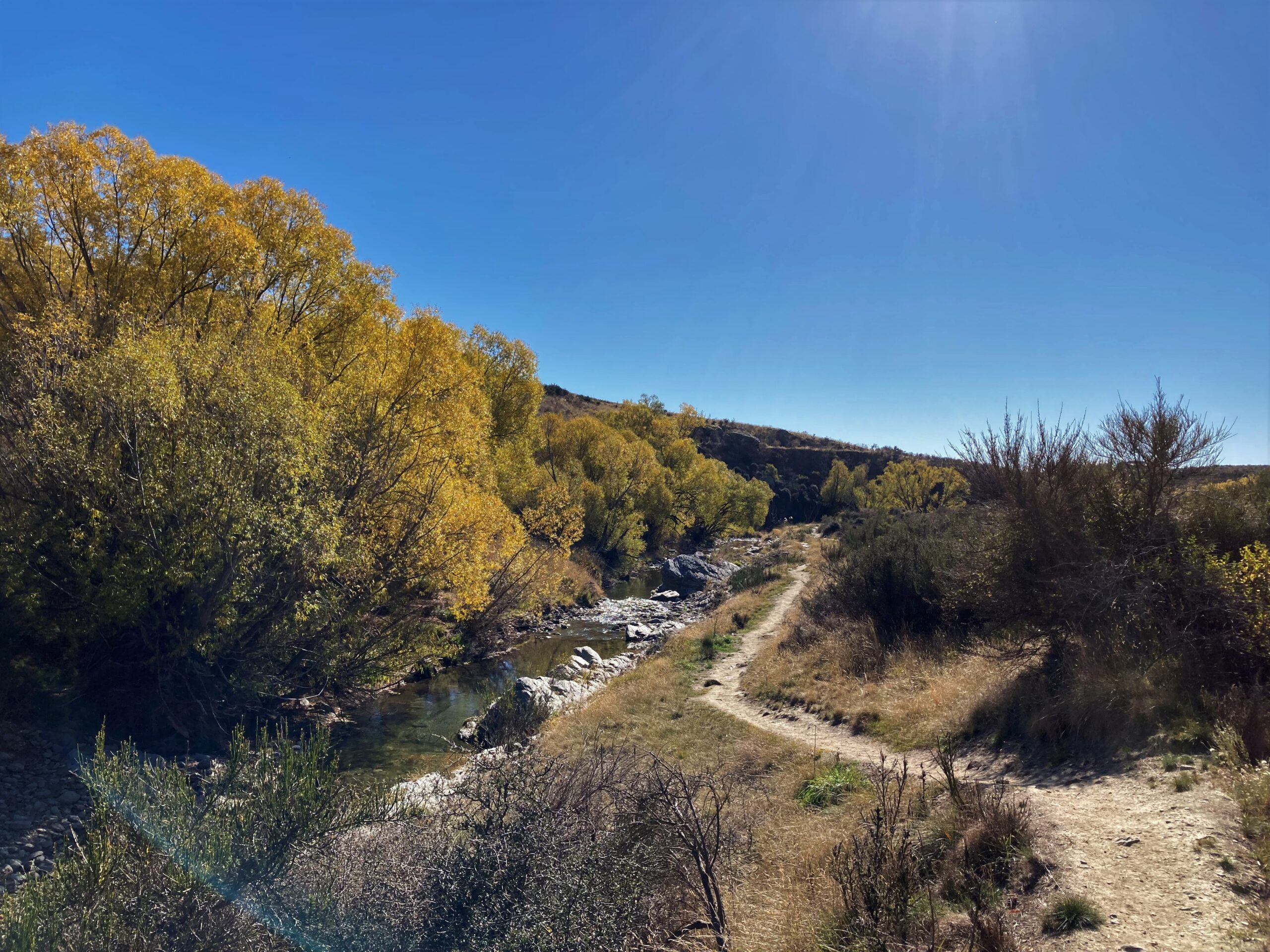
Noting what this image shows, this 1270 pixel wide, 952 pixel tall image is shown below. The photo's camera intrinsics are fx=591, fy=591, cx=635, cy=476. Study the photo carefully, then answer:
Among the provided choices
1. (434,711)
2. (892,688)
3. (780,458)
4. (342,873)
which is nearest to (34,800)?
(434,711)

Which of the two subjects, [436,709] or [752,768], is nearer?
[752,768]

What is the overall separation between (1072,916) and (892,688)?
8762mm

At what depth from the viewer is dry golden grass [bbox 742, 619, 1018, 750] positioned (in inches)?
431

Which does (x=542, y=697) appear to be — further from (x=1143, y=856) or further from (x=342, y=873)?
(x=1143, y=856)

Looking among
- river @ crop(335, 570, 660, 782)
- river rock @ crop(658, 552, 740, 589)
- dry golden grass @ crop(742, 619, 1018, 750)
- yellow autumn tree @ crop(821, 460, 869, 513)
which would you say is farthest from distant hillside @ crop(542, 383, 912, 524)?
dry golden grass @ crop(742, 619, 1018, 750)

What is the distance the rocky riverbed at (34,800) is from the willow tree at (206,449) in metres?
1.87

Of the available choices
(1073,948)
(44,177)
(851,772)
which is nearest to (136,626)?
(44,177)

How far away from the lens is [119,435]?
35.2ft

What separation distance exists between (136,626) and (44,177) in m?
11.3

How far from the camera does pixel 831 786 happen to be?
29.7 ft

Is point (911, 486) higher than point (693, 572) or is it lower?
higher

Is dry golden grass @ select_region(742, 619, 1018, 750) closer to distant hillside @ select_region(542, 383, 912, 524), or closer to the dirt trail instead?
the dirt trail

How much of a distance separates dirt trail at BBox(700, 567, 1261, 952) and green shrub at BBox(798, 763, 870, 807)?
6.74ft

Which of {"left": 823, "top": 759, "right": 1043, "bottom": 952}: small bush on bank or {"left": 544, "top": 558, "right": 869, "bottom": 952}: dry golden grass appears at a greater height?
{"left": 823, "top": 759, "right": 1043, "bottom": 952}: small bush on bank
